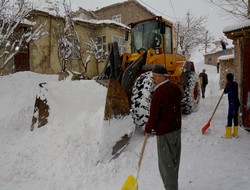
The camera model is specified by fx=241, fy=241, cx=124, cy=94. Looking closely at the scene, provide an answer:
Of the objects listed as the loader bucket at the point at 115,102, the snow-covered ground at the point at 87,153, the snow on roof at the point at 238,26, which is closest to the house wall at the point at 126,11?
the snow on roof at the point at 238,26

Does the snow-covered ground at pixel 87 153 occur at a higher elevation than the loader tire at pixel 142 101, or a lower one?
lower

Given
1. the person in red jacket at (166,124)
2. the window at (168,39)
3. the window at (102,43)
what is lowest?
the person in red jacket at (166,124)

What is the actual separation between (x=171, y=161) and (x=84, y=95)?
10.3 feet

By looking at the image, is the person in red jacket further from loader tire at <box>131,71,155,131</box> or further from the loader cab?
the loader cab

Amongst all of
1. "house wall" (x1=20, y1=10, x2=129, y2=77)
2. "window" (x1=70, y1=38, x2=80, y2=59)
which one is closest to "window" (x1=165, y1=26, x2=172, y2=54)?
"house wall" (x1=20, y1=10, x2=129, y2=77)

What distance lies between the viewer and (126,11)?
25797 mm

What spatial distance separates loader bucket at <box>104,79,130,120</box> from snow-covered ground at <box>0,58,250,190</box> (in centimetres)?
19

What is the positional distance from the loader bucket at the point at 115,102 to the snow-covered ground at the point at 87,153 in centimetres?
19

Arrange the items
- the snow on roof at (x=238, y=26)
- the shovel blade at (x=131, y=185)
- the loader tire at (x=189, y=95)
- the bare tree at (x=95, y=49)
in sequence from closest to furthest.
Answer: the shovel blade at (x=131, y=185) < the snow on roof at (x=238, y=26) < the loader tire at (x=189, y=95) < the bare tree at (x=95, y=49)

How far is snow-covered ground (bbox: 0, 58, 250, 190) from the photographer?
388 centimetres

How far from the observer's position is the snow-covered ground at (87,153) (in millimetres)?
3881

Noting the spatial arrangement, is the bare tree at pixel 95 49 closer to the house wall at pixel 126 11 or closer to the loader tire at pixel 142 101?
the house wall at pixel 126 11

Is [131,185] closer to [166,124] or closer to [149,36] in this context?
[166,124]

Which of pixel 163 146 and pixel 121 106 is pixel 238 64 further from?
pixel 163 146
